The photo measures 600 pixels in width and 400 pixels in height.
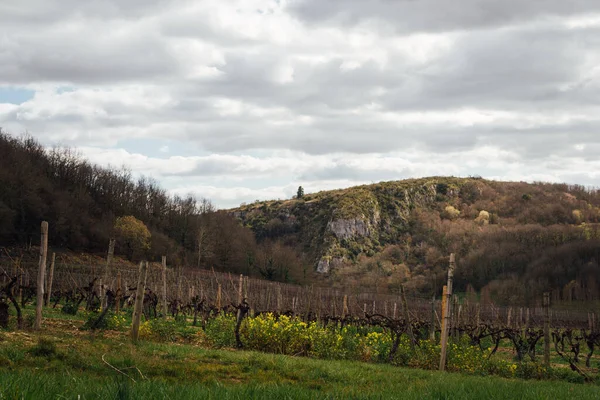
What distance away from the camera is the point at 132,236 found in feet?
A: 251

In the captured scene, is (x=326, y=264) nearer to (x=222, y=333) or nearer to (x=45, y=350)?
(x=222, y=333)

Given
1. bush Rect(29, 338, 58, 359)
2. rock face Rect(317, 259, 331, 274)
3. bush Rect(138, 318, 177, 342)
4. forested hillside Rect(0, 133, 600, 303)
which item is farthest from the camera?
rock face Rect(317, 259, 331, 274)

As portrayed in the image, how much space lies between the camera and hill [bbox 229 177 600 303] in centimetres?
10319

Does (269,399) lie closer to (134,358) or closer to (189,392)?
(189,392)

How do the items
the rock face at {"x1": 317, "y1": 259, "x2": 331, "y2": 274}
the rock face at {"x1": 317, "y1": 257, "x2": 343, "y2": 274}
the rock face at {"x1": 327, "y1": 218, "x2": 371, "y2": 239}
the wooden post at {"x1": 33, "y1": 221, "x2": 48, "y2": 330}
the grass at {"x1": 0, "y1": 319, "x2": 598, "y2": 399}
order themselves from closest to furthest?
1. the grass at {"x1": 0, "y1": 319, "x2": 598, "y2": 399}
2. the wooden post at {"x1": 33, "y1": 221, "x2": 48, "y2": 330}
3. the rock face at {"x1": 317, "y1": 259, "x2": 331, "y2": 274}
4. the rock face at {"x1": 317, "y1": 257, "x2": 343, "y2": 274}
5. the rock face at {"x1": 327, "y1": 218, "x2": 371, "y2": 239}

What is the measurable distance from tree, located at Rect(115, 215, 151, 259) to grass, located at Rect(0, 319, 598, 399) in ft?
207

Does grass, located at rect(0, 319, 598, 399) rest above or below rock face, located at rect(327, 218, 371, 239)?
below

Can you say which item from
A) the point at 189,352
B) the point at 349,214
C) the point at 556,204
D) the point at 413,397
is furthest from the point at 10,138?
the point at 556,204

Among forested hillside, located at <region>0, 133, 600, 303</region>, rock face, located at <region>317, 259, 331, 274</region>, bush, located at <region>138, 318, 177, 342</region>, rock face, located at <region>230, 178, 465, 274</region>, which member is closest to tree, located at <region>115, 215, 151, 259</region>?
forested hillside, located at <region>0, 133, 600, 303</region>

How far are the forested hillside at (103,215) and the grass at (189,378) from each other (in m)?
54.9

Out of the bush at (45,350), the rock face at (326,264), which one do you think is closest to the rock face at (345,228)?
the rock face at (326,264)

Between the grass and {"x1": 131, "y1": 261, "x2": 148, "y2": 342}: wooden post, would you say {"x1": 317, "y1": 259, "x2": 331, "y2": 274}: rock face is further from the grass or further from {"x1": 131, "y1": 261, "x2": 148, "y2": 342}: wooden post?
the grass

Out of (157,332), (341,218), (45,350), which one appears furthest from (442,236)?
(45,350)

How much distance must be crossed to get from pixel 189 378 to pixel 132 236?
69.5 m
